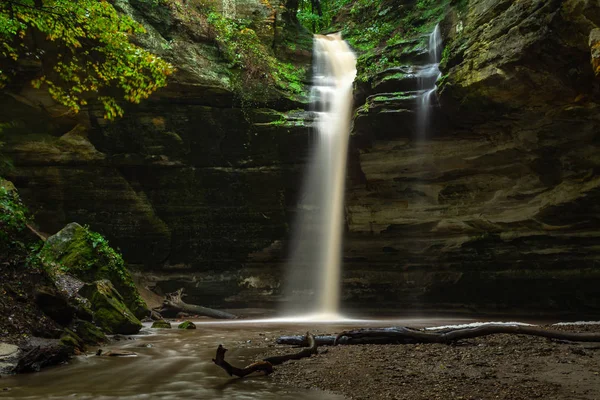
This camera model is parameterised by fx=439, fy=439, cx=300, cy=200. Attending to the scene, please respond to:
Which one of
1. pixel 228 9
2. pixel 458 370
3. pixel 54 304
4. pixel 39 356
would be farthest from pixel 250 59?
pixel 458 370

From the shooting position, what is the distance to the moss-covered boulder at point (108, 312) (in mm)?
7977

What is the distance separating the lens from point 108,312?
8.16 meters

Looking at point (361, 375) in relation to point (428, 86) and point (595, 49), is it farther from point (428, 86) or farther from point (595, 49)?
point (428, 86)

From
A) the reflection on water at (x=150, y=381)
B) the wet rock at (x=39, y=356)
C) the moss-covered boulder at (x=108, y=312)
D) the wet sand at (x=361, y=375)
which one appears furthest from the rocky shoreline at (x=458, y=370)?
the moss-covered boulder at (x=108, y=312)

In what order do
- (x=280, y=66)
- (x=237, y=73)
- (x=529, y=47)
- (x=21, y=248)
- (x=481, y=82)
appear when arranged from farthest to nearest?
(x=280, y=66)
(x=237, y=73)
(x=481, y=82)
(x=529, y=47)
(x=21, y=248)

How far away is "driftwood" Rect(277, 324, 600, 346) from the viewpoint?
5.71m

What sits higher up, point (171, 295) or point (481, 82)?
point (481, 82)

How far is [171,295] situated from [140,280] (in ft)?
4.38

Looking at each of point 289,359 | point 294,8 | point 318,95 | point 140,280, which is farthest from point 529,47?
point 140,280

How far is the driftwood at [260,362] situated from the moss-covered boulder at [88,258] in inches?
244

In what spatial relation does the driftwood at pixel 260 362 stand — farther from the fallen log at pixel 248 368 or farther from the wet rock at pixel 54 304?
the wet rock at pixel 54 304

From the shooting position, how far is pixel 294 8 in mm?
18734

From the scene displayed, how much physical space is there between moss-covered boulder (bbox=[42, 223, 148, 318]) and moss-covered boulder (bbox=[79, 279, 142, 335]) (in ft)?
4.64

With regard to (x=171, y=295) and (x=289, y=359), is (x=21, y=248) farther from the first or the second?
(x=171, y=295)
